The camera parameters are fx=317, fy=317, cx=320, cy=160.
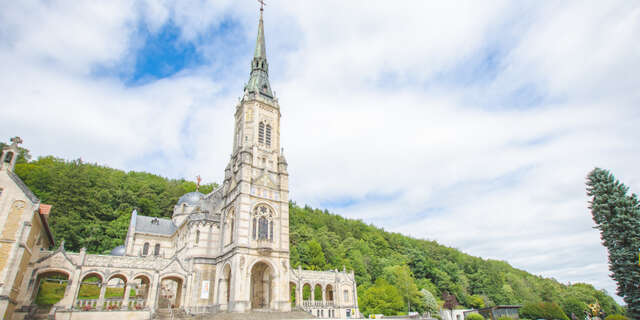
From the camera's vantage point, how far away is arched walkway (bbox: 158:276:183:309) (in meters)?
33.3

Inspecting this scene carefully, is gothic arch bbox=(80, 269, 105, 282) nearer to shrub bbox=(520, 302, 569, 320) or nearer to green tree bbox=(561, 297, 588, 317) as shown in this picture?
shrub bbox=(520, 302, 569, 320)

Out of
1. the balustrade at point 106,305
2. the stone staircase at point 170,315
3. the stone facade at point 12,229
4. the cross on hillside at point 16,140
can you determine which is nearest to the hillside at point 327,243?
the stone staircase at point 170,315

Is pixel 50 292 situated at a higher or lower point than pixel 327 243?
lower

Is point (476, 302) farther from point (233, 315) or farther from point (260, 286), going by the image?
point (233, 315)

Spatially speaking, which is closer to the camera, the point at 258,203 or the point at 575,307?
the point at 258,203

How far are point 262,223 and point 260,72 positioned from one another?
22353 mm

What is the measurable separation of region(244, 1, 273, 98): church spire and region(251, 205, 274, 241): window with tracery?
16131 millimetres

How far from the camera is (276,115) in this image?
135 ft

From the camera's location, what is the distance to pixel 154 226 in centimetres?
4784

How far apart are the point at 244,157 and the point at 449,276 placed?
68627mm

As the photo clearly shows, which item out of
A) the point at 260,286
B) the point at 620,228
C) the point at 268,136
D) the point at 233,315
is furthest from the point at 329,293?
the point at 620,228

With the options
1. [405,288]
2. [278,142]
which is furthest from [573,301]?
[278,142]

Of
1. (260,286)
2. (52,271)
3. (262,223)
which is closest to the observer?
(52,271)

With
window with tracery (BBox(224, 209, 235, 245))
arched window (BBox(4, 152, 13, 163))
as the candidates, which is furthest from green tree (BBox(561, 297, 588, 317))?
arched window (BBox(4, 152, 13, 163))
